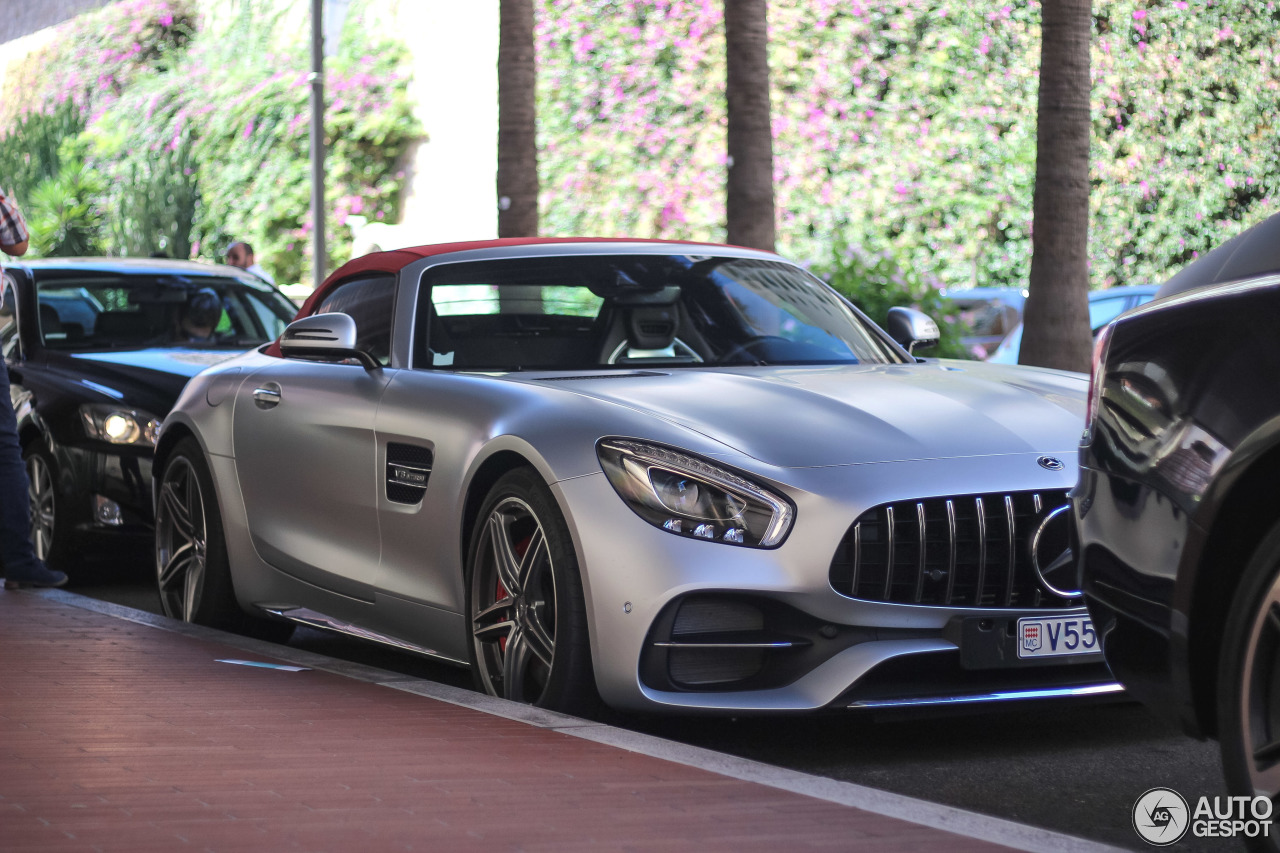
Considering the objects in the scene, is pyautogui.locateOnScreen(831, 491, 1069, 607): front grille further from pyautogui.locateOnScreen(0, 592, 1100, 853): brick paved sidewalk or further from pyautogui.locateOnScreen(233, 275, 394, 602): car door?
pyautogui.locateOnScreen(233, 275, 394, 602): car door

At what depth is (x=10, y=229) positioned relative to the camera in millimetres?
7988

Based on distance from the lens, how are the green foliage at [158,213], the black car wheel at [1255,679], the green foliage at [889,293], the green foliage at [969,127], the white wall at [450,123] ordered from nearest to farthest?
the black car wheel at [1255,679] < the green foliage at [889,293] < the green foliage at [969,127] < the white wall at [450,123] < the green foliage at [158,213]

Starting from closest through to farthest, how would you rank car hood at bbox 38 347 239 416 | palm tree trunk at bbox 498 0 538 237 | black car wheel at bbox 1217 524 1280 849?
black car wheel at bbox 1217 524 1280 849 → car hood at bbox 38 347 239 416 → palm tree trunk at bbox 498 0 538 237

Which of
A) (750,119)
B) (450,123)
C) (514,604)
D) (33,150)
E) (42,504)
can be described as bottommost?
(42,504)

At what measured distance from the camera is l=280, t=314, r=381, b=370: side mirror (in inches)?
245

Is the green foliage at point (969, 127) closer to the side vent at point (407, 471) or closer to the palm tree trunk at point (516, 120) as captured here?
the palm tree trunk at point (516, 120)

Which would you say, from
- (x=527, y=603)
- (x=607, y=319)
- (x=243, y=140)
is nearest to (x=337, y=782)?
(x=527, y=603)

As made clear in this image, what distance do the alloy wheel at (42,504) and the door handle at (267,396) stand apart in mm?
2399

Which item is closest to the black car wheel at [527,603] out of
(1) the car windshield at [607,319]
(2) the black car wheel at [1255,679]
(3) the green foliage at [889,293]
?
(1) the car windshield at [607,319]

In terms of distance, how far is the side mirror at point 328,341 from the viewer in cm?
623

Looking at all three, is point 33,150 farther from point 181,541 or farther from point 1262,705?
point 1262,705

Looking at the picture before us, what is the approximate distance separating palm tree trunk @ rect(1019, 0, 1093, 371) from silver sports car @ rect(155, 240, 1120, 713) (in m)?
4.15

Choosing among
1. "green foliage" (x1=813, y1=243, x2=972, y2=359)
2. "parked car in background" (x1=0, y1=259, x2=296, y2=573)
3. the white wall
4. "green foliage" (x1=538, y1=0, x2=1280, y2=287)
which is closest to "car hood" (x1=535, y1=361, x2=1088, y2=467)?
"parked car in background" (x1=0, y1=259, x2=296, y2=573)

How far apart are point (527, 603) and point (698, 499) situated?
2.20 ft
